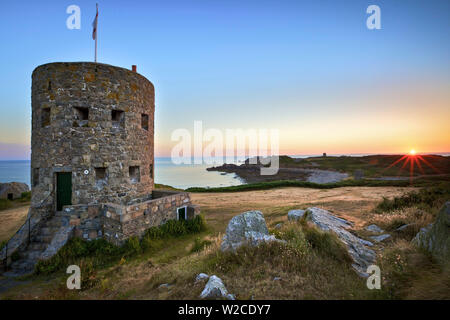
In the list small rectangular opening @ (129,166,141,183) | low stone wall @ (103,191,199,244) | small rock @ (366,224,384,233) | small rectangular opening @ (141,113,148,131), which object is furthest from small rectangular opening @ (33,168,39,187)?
small rock @ (366,224,384,233)

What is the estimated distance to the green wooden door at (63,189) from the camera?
969 cm

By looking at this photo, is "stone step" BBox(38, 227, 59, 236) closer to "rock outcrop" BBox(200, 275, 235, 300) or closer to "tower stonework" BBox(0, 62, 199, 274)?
"tower stonework" BBox(0, 62, 199, 274)

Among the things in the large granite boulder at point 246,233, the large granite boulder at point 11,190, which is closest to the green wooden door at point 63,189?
the large granite boulder at point 246,233

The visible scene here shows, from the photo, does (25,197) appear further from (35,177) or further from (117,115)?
(117,115)

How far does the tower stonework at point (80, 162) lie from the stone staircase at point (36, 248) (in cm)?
4

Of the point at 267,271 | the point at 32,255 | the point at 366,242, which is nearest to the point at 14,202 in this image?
the point at 32,255

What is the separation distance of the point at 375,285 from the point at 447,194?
972 cm

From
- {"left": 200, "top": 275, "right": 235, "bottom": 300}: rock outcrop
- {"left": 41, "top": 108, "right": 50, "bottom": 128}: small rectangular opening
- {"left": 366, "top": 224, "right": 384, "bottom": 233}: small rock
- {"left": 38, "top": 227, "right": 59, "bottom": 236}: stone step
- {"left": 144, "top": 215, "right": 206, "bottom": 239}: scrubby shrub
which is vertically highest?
{"left": 41, "top": 108, "right": 50, "bottom": 128}: small rectangular opening

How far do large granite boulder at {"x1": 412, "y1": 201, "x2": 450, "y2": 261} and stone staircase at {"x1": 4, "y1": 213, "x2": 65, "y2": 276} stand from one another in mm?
12979

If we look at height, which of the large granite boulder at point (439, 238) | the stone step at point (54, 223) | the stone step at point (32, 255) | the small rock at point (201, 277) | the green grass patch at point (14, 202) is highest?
the large granite boulder at point (439, 238)

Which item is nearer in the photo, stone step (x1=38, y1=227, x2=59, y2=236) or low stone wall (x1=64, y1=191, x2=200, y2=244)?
low stone wall (x1=64, y1=191, x2=200, y2=244)

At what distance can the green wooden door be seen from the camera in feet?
31.8

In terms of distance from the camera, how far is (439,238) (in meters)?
4.79

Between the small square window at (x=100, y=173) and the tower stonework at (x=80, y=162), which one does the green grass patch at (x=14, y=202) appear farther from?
the small square window at (x=100, y=173)
